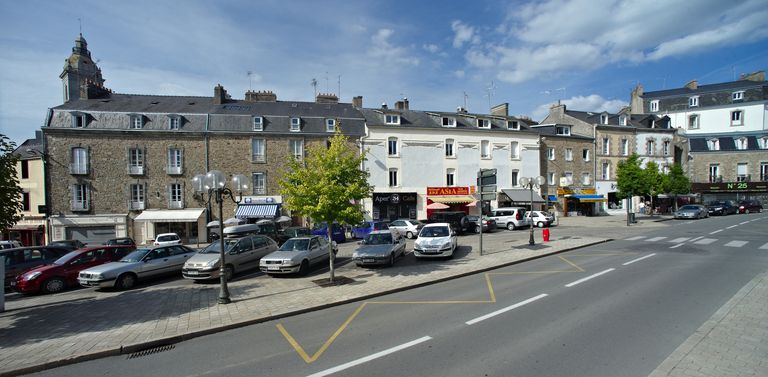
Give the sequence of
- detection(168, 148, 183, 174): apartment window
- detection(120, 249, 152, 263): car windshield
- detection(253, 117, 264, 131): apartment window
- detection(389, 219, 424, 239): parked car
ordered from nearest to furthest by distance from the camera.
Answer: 1. detection(120, 249, 152, 263): car windshield
2. detection(389, 219, 424, 239): parked car
3. detection(168, 148, 183, 174): apartment window
4. detection(253, 117, 264, 131): apartment window

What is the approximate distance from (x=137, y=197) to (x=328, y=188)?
2320 cm

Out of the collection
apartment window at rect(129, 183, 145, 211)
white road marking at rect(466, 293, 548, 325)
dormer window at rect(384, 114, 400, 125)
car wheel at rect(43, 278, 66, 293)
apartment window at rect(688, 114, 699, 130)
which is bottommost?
car wheel at rect(43, 278, 66, 293)

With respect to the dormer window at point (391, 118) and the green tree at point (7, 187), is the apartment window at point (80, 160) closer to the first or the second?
the green tree at point (7, 187)

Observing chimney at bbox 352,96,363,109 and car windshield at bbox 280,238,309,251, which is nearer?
car windshield at bbox 280,238,309,251

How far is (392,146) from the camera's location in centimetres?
3016

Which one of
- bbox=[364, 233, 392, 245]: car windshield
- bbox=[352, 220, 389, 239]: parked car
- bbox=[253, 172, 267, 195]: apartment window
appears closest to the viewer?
bbox=[364, 233, 392, 245]: car windshield

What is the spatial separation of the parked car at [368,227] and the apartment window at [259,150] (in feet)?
32.1

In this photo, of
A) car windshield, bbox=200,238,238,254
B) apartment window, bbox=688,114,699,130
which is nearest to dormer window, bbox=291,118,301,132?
car windshield, bbox=200,238,238,254

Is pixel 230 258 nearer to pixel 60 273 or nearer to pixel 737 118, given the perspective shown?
pixel 60 273

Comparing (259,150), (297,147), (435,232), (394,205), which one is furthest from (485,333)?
(259,150)

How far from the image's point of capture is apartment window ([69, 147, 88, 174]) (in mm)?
25250

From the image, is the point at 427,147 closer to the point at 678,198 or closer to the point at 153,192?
the point at 153,192

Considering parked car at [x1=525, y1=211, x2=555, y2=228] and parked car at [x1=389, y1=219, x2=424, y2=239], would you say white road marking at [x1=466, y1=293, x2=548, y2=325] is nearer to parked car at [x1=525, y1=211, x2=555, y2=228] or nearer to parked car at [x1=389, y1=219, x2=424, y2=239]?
parked car at [x1=389, y1=219, x2=424, y2=239]

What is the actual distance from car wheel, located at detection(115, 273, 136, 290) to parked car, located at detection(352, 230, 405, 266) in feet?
24.9
